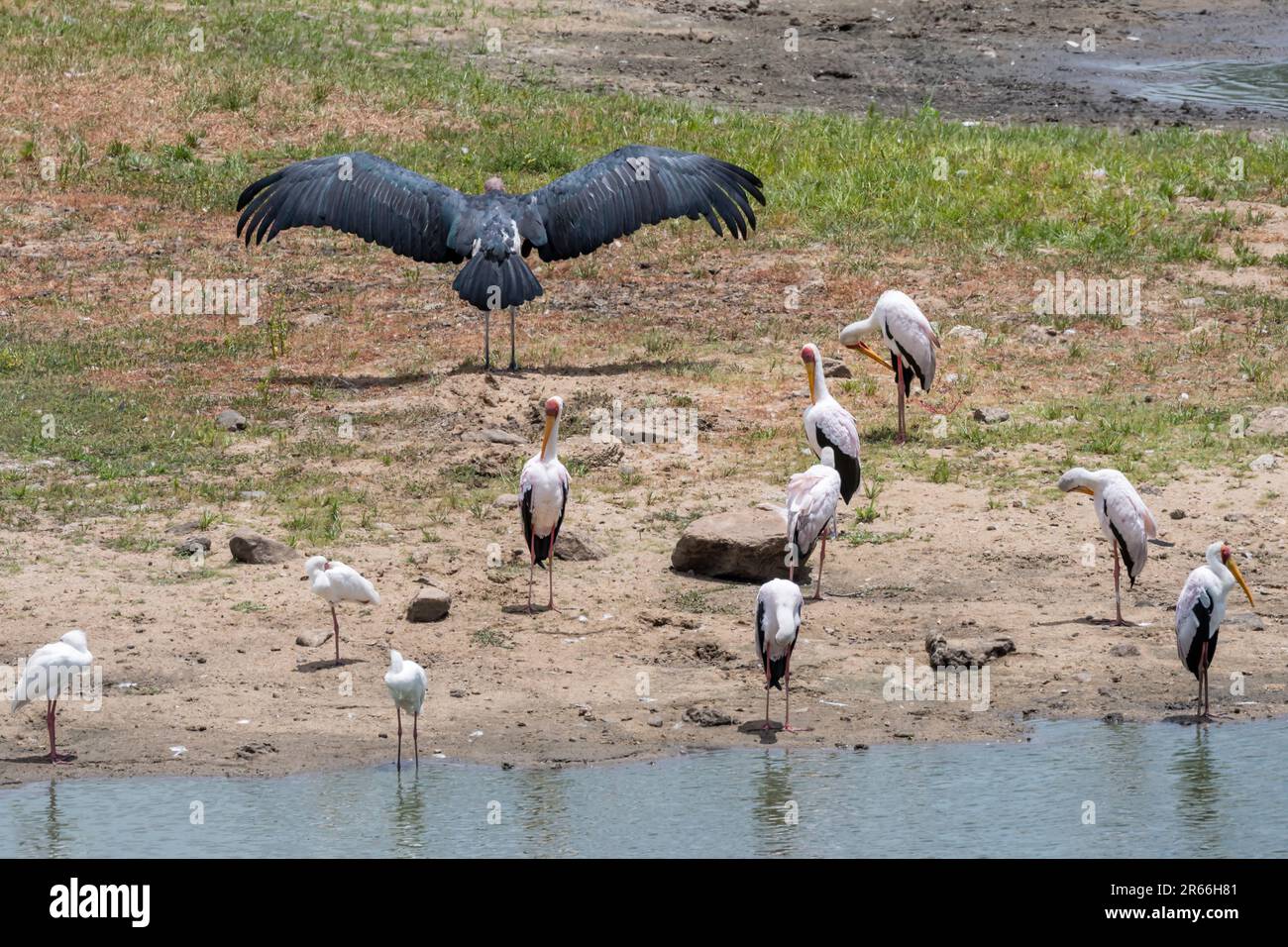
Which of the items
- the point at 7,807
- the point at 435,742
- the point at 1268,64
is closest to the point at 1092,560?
the point at 435,742

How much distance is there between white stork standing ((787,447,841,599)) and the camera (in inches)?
412

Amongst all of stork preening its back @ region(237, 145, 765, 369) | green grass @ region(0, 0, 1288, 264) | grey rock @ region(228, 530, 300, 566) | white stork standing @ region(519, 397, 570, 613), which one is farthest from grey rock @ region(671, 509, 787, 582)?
green grass @ region(0, 0, 1288, 264)

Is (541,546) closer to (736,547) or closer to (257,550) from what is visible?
(736,547)

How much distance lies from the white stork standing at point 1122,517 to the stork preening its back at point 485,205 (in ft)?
16.1

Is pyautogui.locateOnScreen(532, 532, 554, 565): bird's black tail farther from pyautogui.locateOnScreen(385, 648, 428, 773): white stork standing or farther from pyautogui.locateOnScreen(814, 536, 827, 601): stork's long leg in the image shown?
pyautogui.locateOnScreen(385, 648, 428, 773): white stork standing

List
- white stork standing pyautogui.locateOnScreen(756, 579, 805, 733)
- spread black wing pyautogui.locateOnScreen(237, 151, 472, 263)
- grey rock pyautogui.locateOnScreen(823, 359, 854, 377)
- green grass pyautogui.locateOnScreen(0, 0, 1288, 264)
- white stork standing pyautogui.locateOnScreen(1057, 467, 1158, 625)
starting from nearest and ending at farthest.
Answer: white stork standing pyautogui.locateOnScreen(756, 579, 805, 733), white stork standing pyautogui.locateOnScreen(1057, 467, 1158, 625), grey rock pyautogui.locateOnScreen(823, 359, 854, 377), spread black wing pyautogui.locateOnScreen(237, 151, 472, 263), green grass pyautogui.locateOnScreen(0, 0, 1288, 264)

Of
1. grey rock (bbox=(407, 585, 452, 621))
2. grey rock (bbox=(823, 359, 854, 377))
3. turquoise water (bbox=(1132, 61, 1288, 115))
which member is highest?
turquoise water (bbox=(1132, 61, 1288, 115))

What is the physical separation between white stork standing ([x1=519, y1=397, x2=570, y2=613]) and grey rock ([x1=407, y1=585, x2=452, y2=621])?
0.48m

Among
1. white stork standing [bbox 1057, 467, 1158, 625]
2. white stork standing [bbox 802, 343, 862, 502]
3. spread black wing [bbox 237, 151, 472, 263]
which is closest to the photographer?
white stork standing [bbox 1057, 467, 1158, 625]

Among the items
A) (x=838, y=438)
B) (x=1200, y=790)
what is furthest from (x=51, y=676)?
(x=1200, y=790)

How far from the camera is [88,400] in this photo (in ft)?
44.8
